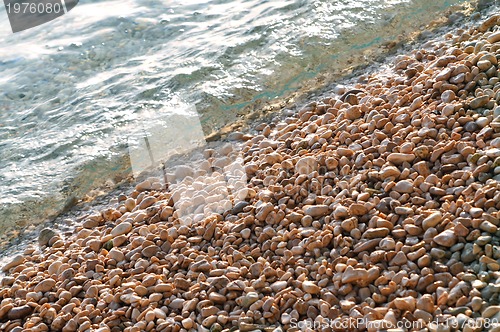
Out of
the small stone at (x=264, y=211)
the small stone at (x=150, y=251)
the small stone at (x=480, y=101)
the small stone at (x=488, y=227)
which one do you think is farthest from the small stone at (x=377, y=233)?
the small stone at (x=150, y=251)

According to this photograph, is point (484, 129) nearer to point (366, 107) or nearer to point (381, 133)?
point (381, 133)

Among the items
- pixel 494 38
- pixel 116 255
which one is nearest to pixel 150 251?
pixel 116 255

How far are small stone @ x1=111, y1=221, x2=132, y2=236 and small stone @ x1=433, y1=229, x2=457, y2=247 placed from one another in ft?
4.74

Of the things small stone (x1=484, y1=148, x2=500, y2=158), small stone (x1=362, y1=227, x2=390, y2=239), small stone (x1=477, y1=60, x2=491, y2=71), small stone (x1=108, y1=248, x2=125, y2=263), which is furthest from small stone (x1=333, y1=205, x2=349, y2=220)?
small stone (x1=477, y1=60, x2=491, y2=71)

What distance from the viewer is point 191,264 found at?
250cm

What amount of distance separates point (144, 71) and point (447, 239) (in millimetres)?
2859

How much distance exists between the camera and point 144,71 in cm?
440

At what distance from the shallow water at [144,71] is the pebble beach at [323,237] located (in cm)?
58

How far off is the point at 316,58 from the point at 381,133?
1.49m

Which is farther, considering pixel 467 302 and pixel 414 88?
pixel 414 88

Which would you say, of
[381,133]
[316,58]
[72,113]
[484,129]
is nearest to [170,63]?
[72,113]

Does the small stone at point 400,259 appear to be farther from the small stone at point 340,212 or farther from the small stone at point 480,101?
the small stone at point 480,101

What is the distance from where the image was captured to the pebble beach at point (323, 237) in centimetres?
209

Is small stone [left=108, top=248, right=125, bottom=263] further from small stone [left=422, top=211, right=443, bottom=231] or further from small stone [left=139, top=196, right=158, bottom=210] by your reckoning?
small stone [left=422, top=211, right=443, bottom=231]
